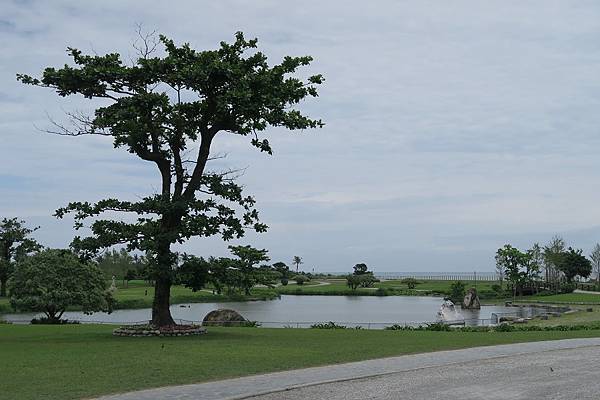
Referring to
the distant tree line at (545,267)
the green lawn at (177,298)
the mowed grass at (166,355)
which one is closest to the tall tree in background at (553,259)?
the distant tree line at (545,267)

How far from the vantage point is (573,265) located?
259 feet

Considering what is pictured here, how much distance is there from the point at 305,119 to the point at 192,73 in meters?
3.94

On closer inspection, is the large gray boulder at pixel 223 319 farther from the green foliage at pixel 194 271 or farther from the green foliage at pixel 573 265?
the green foliage at pixel 573 265

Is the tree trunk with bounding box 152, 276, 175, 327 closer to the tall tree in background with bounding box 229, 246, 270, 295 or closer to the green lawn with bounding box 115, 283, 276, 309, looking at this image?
→ the tall tree in background with bounding box 229, 246, 270, 295

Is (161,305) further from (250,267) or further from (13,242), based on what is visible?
(13,242)

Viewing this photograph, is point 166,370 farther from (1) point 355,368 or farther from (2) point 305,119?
(2) point 305,119

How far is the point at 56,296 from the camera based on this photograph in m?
36.1

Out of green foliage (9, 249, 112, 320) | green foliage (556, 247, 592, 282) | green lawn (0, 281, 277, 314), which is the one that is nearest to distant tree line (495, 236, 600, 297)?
green foliage (556, 247, 592, 282)

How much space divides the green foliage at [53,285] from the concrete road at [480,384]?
27.4 m

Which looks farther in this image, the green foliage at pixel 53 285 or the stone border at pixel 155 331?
the green foliage at pixel 53 285

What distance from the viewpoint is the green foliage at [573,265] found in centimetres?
7846

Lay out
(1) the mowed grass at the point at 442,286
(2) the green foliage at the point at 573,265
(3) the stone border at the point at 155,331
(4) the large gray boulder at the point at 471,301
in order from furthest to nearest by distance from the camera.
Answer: (1) the mowed grass at the point at 442,286 < (2) the green foliage at the point at 573,265 < (4) the large gray boulder at the point at 471,301 < (3) the stone border at the point at 155,331

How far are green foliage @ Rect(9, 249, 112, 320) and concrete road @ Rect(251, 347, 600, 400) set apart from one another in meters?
27.4

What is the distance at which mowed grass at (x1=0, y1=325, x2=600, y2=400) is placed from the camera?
11641mm
